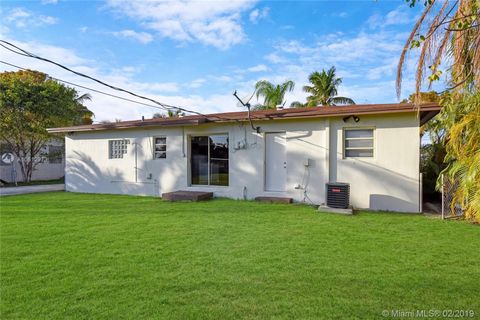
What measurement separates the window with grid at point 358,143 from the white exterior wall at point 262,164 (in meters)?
0.19

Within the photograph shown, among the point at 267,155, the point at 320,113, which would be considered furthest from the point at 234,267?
the point at 267,155

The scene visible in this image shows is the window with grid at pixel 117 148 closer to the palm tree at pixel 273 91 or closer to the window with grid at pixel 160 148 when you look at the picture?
the window with grid at pixel 160 148

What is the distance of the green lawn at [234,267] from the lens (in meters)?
2.85

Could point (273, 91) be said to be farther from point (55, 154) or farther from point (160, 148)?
point (55, 154)

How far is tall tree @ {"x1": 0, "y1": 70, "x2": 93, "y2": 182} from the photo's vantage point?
50.6 ft

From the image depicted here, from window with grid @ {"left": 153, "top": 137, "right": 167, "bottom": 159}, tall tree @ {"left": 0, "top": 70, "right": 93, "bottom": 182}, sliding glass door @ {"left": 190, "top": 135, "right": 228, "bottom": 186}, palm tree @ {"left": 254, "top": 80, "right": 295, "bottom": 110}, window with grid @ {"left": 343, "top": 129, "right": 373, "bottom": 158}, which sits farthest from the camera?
palm tree @ {"left": 254, "top": 80, "right": 295, "bottom": 110}

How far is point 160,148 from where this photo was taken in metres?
11.4

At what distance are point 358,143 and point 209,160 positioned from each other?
5151 mm

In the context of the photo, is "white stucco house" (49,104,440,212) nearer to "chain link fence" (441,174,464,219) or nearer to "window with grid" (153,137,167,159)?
"window with grid" (153,137,167,159)

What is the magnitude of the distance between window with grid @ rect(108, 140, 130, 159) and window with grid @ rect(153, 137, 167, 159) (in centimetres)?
140

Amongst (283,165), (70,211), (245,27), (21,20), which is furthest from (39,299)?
(245,27)

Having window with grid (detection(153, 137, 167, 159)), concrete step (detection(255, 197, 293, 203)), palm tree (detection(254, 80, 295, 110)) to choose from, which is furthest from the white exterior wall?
palm tree (detection(254, 80, 295, 110))

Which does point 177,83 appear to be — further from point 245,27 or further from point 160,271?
point 160,271

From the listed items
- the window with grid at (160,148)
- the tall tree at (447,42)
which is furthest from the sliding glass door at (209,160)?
the tall tree at (447,42)
